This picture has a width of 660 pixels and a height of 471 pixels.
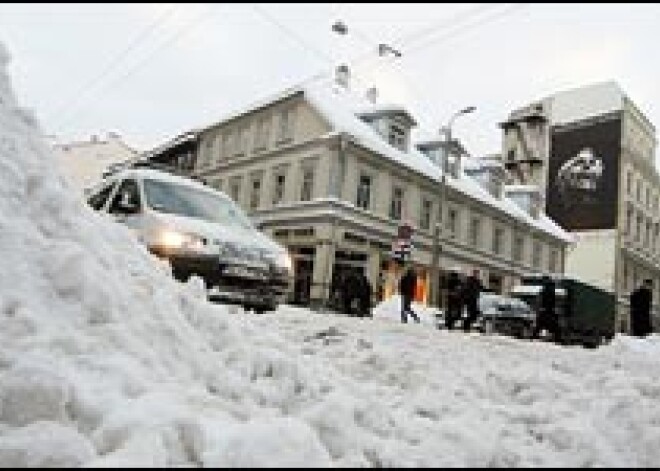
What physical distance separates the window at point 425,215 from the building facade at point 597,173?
1882 cm

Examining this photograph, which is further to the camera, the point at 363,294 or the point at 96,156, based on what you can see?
the point at 96,156

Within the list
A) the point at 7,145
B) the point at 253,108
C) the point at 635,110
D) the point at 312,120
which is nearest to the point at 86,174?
the point at 253,108

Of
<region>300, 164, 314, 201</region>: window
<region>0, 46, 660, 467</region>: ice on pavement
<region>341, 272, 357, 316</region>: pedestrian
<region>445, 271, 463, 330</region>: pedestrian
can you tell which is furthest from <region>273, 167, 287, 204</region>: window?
<region>0, 46, 660, 467</region>: ice on pavement

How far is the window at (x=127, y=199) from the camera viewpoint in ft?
32.9

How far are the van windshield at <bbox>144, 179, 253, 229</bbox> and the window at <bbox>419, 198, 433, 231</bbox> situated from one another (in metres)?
27.1

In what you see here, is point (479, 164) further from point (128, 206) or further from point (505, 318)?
point (128, 206)

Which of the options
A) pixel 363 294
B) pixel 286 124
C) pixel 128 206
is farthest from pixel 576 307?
pixel 128 206

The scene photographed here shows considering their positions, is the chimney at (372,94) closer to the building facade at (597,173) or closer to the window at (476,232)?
the window at (476,232)

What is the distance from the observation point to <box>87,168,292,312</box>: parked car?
360 inches

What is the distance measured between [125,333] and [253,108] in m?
35.3

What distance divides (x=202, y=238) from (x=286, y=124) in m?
27.9

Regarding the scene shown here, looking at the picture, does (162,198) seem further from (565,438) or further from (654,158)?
(654,158)

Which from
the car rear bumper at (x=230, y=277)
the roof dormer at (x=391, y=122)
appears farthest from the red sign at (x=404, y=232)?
the roof dormer at (x=391, y=122)

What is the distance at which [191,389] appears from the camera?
3.80m
